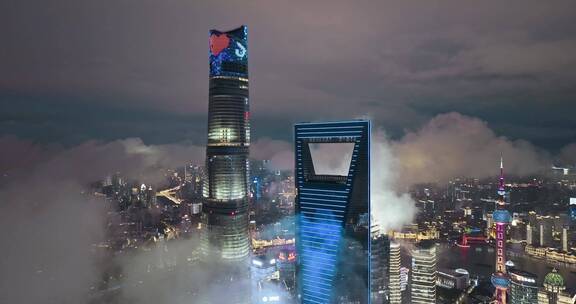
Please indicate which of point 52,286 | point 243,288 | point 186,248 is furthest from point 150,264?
point 52,286

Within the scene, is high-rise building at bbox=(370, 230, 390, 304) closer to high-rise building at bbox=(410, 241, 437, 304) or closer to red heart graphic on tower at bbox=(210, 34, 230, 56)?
high-rise building at bbox=(410, 241, 437, 304)

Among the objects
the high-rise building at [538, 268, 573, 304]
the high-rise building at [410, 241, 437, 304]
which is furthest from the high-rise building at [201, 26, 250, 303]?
the high-rise building at [538, 268, 573, 304]

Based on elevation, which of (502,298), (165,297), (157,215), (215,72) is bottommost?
(502,298)

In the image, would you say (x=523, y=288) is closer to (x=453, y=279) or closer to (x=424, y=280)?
(x=453, y=279)

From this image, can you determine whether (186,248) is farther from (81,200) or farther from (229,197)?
(81,200)

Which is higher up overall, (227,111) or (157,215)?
(227,111)

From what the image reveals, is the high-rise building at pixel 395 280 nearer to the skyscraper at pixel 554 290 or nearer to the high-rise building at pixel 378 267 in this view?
the high-rise building at pixel 378 267

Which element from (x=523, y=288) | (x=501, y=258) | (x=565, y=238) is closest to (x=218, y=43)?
(x=501, y=258)

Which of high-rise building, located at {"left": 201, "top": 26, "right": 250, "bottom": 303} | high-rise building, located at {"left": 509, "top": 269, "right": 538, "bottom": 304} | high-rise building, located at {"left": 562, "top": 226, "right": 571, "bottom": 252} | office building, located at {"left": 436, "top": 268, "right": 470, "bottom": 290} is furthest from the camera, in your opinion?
high-rise building, located at {"left": 562, "top": 226, "right": 571, "bottom": 252}

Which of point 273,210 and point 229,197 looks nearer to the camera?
point 229,197
